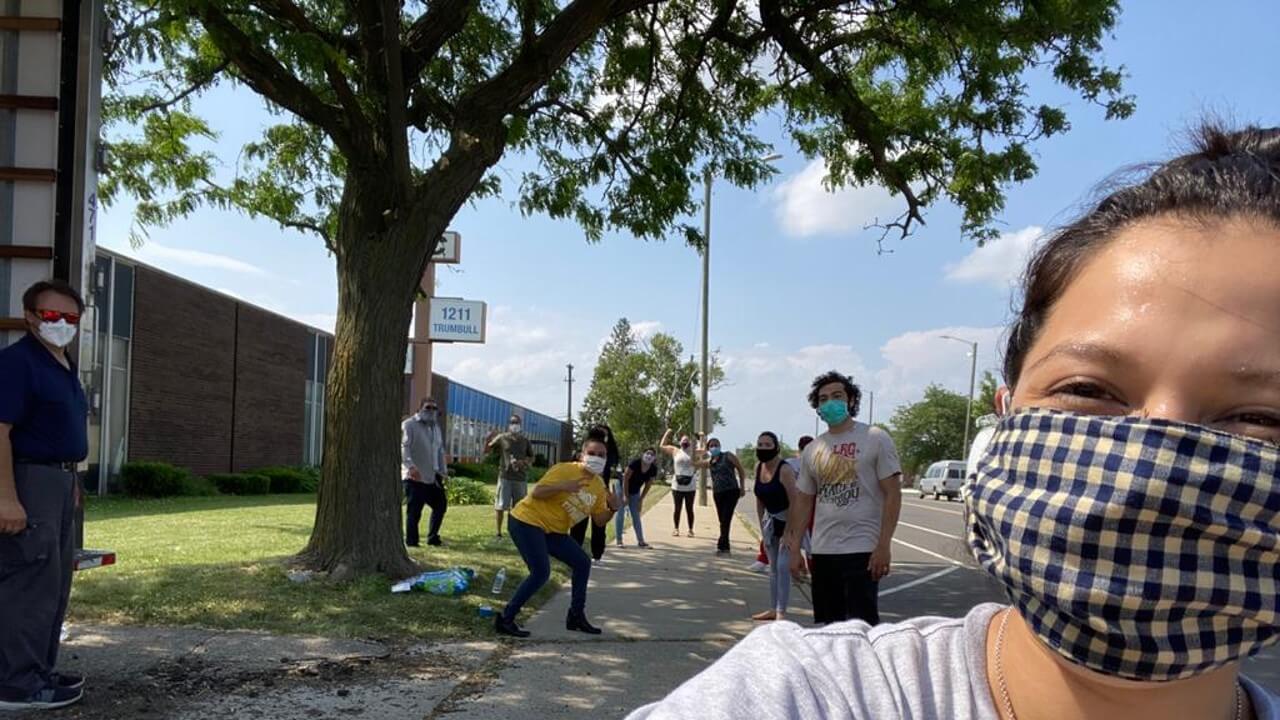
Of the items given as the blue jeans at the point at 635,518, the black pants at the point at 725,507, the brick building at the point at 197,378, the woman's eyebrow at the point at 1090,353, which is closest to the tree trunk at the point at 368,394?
the blue jeans at the point at 635,518

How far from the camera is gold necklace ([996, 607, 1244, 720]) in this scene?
1.29 meters

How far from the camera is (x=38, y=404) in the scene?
15.5 ft

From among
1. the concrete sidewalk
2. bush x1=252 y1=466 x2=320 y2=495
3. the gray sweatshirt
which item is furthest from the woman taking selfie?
bush x1=252 y1=466 x2=320 y2=495

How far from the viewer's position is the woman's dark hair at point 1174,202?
1.28 meters

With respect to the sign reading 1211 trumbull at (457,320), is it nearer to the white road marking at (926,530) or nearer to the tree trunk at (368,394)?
the white road marking at (926,530)

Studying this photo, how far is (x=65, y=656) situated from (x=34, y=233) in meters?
2.59

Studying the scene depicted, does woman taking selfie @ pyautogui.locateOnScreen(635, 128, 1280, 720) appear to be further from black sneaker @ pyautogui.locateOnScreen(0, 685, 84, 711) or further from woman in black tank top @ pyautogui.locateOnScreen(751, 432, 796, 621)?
woman in black tank top @ pyautogui.locateOnScreen(751, 432, 796, 621)

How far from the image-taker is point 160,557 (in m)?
10.4

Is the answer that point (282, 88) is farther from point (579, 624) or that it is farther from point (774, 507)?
point (774, 507)

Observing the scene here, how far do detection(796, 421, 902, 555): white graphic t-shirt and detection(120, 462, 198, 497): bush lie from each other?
64.3 feet

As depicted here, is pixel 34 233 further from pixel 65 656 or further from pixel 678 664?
pixel 678 664

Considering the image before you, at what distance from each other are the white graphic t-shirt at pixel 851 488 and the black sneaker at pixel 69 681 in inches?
170

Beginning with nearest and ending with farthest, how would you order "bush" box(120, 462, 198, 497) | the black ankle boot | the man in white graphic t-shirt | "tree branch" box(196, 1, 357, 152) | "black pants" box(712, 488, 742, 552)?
the man in white graphic t-shirt
the black ankle boot
"tree branch" box(196, 1, 357, 152)
"black pants" box(712, 488, 742, 552)
"bush" box(120, 462, 198, 497)

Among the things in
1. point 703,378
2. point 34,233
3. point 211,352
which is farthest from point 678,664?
point 211,352
